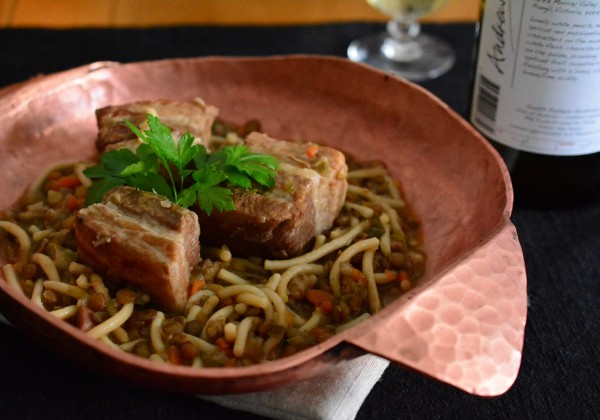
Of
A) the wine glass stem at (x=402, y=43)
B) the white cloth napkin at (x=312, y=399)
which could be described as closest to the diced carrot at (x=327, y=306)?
the white cloth napkin at (x=312, y=399)

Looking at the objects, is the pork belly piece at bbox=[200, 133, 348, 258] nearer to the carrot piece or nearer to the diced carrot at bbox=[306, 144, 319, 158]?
the diced carrot at bbox=[306, 144, 319, 158]

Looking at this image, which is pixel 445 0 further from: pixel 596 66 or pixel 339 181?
pixel 339 181

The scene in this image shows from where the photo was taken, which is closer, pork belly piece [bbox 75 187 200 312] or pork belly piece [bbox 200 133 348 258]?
pork belly piece [bbox 75 187 200 312]

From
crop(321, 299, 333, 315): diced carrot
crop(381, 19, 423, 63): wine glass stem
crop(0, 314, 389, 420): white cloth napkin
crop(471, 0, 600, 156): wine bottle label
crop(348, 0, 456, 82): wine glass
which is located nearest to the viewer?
crop(0, 314, 389, 420): white cloth napkin

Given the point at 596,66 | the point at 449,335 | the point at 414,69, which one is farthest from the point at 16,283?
the point at 414,69

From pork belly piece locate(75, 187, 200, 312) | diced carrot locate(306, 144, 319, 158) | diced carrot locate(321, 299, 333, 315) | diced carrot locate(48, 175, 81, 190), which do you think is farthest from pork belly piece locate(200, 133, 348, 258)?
diced carrot locate(48, 175, 81, 190)

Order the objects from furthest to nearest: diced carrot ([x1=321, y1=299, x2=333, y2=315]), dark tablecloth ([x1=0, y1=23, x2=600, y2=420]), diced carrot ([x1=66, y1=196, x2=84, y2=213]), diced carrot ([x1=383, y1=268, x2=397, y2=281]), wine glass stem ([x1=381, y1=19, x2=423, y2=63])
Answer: wine glass stem ([x1=381, y1=19, x2=423, y2=63]) → diced carrot ([x1=66, y1=196, x2=84, y2=213]) → diced carrot ([x1=383, y1=268, x2=397, y2=281]) → diced carrot ([x1=321, y1=299, x2=333, y2=315]) → dark tablecloth ([x1=0, y1=23, x2=600, y2=420])
